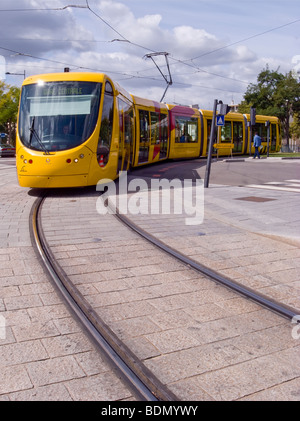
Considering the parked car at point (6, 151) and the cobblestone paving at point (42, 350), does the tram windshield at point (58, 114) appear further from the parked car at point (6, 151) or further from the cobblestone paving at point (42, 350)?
the parked car at point (6, 151)

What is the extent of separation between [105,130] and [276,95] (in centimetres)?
6142

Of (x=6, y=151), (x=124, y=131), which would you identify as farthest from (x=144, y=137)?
(x=6, y=151)

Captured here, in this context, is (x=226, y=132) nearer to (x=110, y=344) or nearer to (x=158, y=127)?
(x=158, y=127)

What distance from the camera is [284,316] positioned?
3984 mm

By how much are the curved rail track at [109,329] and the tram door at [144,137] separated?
1241cm

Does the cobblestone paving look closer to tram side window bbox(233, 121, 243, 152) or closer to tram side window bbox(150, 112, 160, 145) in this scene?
tram side window bbox(150, 112, 160, 145)

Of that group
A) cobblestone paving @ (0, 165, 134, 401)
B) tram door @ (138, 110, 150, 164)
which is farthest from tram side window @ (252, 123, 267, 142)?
cobblestone paving @ (0, 165, 134, 401)

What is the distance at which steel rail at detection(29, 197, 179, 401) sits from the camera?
2.78 meters

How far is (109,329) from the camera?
11.9ft

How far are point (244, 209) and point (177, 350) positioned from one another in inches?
255

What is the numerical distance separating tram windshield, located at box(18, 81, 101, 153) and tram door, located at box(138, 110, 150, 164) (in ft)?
24.7

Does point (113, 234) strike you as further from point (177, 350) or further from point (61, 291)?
point (177, 350)

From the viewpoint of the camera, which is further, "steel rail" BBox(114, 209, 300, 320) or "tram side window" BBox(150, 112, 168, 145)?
"tram side window" BBox(150, 112, 168, 145)
